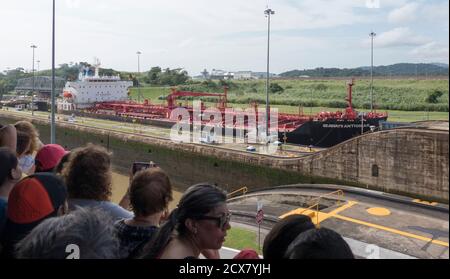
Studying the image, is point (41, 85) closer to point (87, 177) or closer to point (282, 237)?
point (87, 177)

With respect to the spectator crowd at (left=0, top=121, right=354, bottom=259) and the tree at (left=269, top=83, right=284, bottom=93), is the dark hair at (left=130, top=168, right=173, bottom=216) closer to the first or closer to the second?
the spectator crowd at (left=0, top=121, right=354, bottom=259)

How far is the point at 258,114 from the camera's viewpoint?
29.1 meters

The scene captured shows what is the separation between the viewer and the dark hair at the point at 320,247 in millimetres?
1629

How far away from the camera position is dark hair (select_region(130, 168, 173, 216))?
244cm

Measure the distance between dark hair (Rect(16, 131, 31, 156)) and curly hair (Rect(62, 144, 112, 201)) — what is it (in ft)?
5.26

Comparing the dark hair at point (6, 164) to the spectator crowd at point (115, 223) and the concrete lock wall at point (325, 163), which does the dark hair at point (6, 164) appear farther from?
the concrete lock wall at point (325, 163)

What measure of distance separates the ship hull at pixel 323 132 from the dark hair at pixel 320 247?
22214 mm

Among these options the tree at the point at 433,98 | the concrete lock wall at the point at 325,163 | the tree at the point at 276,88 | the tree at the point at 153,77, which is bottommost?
the concrete lock wall at the point at 325,163

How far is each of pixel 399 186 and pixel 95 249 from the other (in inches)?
463

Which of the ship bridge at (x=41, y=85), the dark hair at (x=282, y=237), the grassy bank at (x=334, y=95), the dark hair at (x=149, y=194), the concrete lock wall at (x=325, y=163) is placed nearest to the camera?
the dark hair at (x=282, y=237)

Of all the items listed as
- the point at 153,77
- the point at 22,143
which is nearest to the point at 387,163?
the point at 22,143

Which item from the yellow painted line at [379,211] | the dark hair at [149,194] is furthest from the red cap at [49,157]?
the yellow painted line at [379,211]

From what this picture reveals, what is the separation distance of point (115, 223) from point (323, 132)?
2201cm
